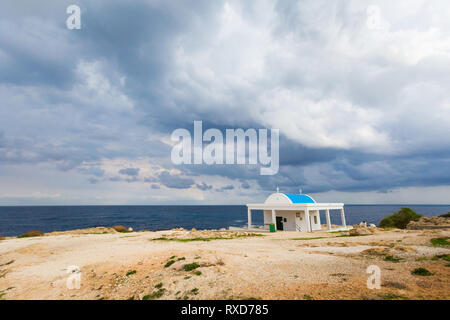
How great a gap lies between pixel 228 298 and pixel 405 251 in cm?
1274

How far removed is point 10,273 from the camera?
15.4 meters

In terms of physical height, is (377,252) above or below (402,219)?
above

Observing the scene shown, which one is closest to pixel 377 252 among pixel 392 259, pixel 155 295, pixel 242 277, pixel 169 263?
pixel 392 259

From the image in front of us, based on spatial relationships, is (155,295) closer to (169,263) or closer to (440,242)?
(169,263)

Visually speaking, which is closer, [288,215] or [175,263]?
[175,263]

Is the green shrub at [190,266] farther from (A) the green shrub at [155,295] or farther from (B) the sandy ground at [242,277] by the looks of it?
(A) the green shrub at [155,295]

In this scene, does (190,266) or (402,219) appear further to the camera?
(402,219)

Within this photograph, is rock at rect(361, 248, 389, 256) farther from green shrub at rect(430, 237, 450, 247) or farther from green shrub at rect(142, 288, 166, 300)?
green shrub at rect(142, 288, 166, 300)

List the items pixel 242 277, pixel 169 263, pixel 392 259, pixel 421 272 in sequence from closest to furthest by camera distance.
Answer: pixel 421 272
pixel 242 277
pixel 392 259
pixel 169 263

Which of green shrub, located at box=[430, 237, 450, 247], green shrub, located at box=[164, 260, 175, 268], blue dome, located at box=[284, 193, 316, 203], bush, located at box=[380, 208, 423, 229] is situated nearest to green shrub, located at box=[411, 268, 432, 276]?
green shrub, located at box=[430, 237, 450, 247]

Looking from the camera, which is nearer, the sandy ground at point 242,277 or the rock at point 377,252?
the sandy ground at point 242,277

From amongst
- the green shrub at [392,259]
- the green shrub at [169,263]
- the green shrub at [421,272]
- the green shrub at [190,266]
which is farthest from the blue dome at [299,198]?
the green shrub at [190,266]
